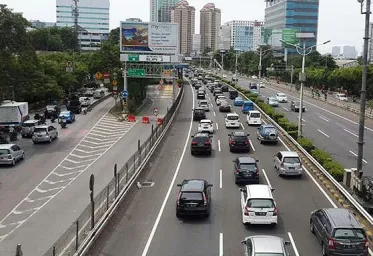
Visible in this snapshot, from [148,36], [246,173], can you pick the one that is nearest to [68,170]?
[246,173]

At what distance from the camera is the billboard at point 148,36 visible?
6231cm

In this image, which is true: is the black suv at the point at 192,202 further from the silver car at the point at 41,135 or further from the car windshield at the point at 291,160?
the silver car at the point at 41,135

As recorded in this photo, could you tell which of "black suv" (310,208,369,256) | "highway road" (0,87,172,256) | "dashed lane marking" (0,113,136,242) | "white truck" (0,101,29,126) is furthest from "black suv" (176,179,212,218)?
"white truck" (0,101,29,126)

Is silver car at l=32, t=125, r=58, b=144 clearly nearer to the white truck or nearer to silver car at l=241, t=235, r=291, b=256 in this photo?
the white truck

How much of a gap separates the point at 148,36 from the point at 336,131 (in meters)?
26.5

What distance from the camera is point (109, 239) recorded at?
19359 mm

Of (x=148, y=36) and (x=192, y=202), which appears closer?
(x=192, y=202)

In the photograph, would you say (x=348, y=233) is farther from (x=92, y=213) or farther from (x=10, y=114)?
(x=10, y=114)

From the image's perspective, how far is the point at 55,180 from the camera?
99.1ft

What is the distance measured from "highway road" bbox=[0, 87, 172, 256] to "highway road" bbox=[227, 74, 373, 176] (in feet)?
51.8

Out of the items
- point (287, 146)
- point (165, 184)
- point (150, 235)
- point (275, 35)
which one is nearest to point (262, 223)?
point (150, 235)

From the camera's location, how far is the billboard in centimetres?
6231

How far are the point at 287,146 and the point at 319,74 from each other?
7517cm

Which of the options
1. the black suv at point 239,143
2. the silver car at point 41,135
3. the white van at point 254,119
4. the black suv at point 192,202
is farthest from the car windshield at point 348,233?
the white van at point 254,119
